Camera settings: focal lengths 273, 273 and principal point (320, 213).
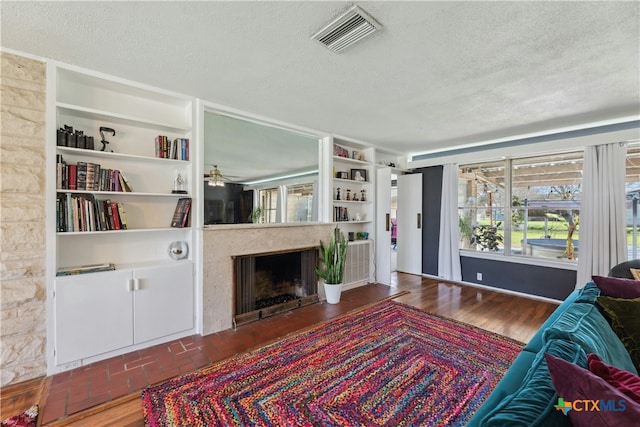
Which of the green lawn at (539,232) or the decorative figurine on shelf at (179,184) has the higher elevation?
the decorative figurine on shelf at (179,184)

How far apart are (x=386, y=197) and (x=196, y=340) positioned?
11.2ft

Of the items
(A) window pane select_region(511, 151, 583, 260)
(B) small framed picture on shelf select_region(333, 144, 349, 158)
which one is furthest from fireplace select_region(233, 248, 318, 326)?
(A) window pane select_region(511, 151, 583, 260)

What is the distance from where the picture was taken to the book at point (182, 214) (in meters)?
2.73

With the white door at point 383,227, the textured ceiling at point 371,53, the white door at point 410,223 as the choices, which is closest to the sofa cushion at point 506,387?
the textured ceiling at point 371,53

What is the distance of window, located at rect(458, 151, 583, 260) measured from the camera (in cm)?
392

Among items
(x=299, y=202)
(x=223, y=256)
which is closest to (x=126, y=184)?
(x=223, y=256)

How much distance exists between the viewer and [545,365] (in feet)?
2.93

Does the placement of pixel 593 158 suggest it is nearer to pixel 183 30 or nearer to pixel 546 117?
pixel 546 117

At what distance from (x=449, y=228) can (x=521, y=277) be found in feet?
4.13

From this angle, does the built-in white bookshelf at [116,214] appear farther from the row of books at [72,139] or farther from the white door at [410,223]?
the white door at [410,223]

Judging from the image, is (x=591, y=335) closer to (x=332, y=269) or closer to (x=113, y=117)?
(x=332, y=269)

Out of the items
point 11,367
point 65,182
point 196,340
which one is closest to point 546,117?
point 196,340

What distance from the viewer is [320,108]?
3096 mm

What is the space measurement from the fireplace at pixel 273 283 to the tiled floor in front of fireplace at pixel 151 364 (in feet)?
0.54
